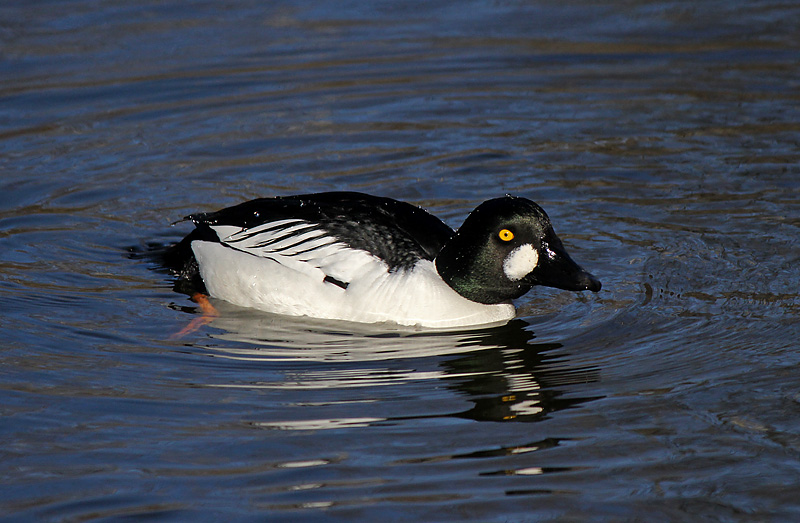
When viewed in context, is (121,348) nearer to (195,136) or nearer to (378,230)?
(378,230)

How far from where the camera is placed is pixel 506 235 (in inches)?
258

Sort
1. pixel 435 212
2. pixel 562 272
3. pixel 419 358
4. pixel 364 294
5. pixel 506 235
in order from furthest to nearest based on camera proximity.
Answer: pixel 435 212 < pixel 364 294 < pixel 506 235 < pixel 562 272 < pixel 419 358

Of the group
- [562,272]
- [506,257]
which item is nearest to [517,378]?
[562,272]

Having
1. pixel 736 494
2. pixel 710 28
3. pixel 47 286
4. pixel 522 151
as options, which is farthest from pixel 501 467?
pixel 710 28

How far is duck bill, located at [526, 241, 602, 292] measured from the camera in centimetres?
638

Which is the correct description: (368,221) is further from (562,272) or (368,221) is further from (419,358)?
(562,272)

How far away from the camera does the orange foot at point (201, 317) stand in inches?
263

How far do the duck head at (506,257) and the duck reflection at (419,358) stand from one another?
0.30 metres

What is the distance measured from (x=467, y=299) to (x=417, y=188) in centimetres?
246

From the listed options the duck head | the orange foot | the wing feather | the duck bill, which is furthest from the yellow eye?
the orange foot

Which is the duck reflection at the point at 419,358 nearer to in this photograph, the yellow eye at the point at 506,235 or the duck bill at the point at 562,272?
the duck bill at the point at 562,272

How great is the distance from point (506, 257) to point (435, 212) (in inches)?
83.6

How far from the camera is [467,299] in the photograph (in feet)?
22.6

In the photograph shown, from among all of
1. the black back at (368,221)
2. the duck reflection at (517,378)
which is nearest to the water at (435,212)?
the duck reflection at (517,378)
